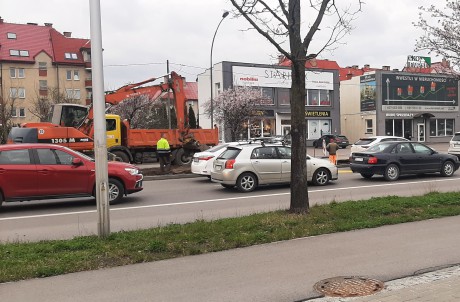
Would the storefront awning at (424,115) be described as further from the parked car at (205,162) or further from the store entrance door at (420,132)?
the parked car at (205,162)

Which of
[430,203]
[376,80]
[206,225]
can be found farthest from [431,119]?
[206,225]

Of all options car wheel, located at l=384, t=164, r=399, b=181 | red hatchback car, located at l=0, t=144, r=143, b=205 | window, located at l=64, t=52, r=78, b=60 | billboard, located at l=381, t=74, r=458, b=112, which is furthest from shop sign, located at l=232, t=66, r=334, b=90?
red hatchback car, located at l=0, t=144, r=143, b=205

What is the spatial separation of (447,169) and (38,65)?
6282cm

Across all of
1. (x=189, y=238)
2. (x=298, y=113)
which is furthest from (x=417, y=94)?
(x=189, y=238)

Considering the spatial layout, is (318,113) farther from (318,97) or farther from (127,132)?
(127,132)

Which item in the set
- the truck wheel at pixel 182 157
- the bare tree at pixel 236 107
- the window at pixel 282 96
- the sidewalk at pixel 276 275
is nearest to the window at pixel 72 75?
the bare tree at pixel 236 107

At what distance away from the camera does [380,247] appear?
630 centimetres

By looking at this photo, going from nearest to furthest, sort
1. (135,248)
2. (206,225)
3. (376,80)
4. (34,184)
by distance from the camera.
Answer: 1. (135,248)
2. (206,225)
3. (34,184)
4. (376,80)

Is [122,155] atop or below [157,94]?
below

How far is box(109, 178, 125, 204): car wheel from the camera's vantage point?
11.6 meters

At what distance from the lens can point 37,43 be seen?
2682 inches

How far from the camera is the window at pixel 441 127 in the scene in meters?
55.5

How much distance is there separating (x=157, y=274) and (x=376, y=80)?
50.6 m

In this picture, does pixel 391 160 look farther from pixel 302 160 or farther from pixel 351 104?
pixel 351 104
